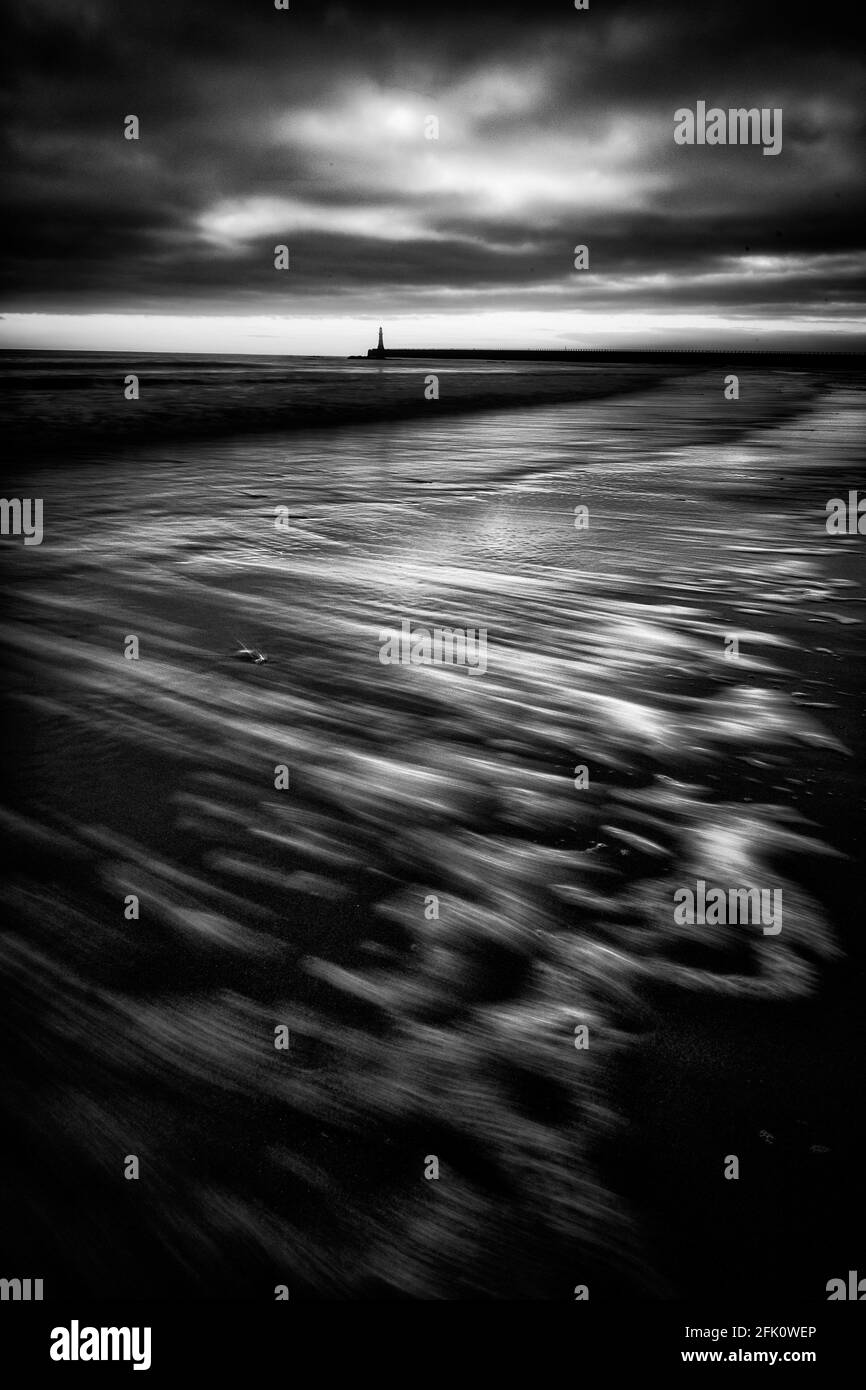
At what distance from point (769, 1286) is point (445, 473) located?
1126 cm

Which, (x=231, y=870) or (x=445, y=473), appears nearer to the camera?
(x=231, y=870)

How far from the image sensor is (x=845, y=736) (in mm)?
3670

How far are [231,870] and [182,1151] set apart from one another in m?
0.99

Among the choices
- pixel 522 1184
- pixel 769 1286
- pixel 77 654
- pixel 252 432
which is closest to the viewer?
pixel 769 1286

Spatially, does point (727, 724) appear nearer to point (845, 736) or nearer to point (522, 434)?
point (845, 736)

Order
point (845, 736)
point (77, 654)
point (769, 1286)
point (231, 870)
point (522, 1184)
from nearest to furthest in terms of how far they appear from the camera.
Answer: point (769, 1286) < point (522, 1184) < point (231, 870) < point (845, 736) < point (77, 654)

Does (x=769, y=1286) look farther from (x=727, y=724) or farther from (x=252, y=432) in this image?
(x=252, y=432)

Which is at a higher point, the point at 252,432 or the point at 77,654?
the point at 252,432

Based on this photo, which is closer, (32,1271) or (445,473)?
(32,1271)

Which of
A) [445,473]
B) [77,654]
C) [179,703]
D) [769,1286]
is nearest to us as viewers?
[769,1286]

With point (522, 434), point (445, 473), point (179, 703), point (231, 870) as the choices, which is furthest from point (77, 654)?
point (522, 434)

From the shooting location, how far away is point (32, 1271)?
1643mm

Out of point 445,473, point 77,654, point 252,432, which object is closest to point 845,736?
point 77,654

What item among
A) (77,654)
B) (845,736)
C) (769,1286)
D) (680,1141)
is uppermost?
(77,654)
